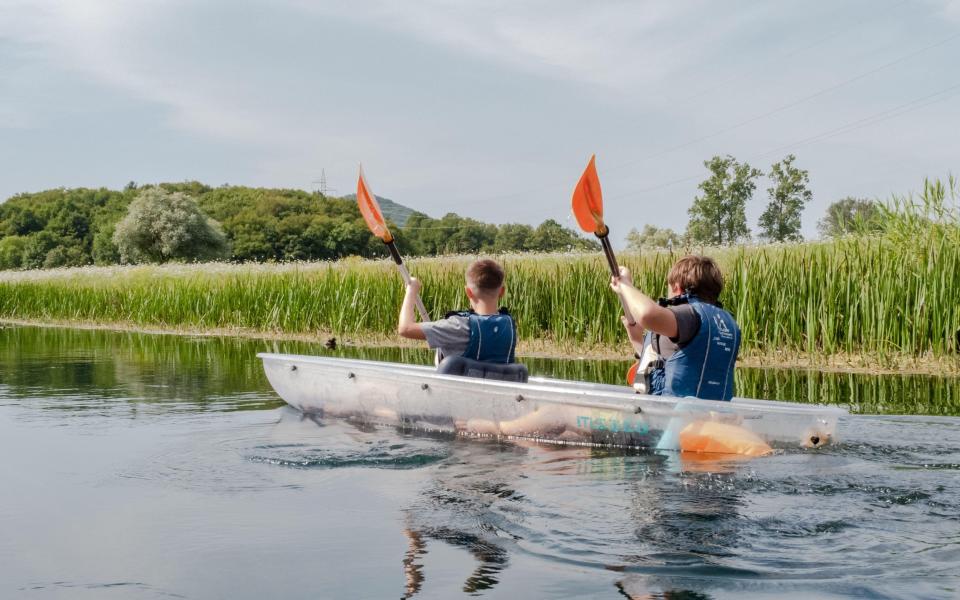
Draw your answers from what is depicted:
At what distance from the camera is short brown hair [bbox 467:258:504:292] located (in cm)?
659

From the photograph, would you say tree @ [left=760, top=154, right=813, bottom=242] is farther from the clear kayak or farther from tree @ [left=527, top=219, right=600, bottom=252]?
the clear kayak

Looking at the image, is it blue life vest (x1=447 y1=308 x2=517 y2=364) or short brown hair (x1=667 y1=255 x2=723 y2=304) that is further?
blue life vest (x1=447 y1=308 x2=517 y2=364)

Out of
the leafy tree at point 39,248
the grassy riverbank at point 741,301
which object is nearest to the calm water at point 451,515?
the grassy riverbank at point 741,301

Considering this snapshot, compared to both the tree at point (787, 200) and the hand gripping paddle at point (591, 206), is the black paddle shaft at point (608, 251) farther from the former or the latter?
the tree at point (787, 200)

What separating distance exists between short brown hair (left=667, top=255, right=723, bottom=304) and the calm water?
0.90 metres

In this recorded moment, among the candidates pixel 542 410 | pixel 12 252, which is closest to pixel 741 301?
pixel 542 410

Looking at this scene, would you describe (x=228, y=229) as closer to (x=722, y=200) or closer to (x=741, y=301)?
(x=722, y=200)

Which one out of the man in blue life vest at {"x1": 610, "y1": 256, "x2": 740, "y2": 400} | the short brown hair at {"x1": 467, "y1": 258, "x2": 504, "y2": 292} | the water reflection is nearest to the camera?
the man in blue life vest at {"x1": 610, "y1": 256, "x2": 740, "y2": 400}

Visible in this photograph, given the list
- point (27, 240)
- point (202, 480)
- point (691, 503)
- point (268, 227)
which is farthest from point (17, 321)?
point (27, 240)

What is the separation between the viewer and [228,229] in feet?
331

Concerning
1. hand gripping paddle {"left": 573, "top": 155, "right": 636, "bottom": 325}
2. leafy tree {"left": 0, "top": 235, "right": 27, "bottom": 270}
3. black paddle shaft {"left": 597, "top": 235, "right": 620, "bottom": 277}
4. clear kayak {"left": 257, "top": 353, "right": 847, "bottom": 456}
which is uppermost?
leafy tree {"left": 0, "top": 235, "right": 27, "bottom": 270}

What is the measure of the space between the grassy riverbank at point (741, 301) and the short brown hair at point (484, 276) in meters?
5.50

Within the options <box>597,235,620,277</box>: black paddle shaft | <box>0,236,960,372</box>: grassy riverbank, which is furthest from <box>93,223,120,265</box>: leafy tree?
<box>597,235,620,277</box>: black paddle shaft

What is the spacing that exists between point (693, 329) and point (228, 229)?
9883cm
